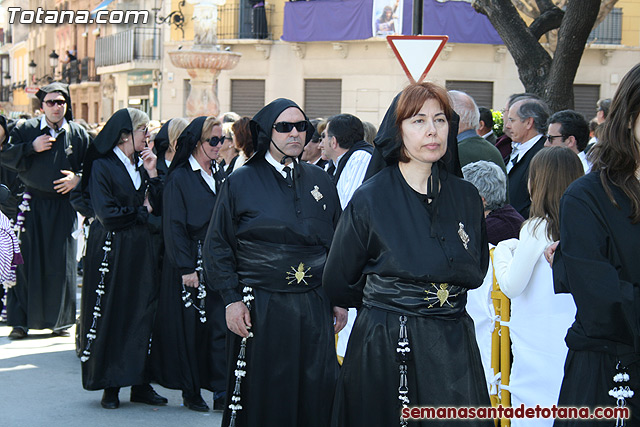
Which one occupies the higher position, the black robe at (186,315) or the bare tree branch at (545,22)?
the bare tree branch at (545,22)

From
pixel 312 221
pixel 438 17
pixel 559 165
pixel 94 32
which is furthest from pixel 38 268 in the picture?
pixel 94 32

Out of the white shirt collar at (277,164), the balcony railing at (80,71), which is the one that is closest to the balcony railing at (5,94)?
the balcony railing at (80,71)

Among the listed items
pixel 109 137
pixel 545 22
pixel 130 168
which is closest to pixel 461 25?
pixel 545 22

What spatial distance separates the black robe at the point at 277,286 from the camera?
17.8ft

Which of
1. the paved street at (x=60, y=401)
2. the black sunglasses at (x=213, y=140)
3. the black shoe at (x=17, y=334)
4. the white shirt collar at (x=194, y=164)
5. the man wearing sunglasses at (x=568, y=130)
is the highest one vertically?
the man wearing sunglasses at (x=568, y=130)

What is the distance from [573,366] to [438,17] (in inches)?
1045

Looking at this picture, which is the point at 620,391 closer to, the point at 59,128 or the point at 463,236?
the point at 463,236

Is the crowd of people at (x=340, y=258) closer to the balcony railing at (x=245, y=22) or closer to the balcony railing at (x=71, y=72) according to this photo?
the balcony railing at (x=245, y=22)

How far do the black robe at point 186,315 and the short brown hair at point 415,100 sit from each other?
3.24 metres

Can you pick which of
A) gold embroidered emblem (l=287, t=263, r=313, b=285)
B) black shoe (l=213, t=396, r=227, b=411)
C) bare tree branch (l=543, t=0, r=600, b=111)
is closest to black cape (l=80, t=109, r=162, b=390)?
black shoe (l=213, t=396, r=227, b=411)

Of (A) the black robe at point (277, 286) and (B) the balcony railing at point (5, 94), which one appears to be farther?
(B) the balcony railing at point (5, 94)

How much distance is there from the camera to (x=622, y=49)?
30.3 m

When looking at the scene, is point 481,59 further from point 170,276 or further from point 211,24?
point 170,276

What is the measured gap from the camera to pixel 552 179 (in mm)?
5094
